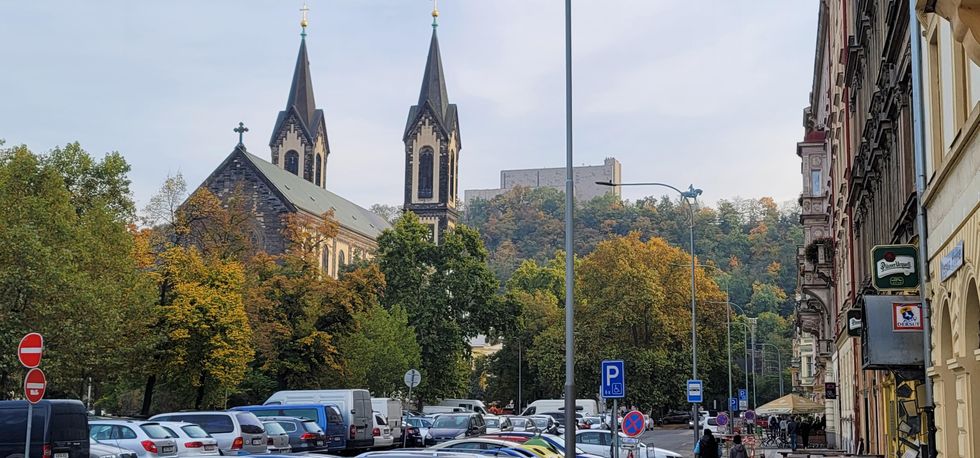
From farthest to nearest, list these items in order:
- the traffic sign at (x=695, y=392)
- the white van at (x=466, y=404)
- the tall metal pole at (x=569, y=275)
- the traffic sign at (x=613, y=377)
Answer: the white van at (x=466, y=404), the traffic sign at (x=695, y=392), the traffic sign at (x=613, y=377), the tall metal pole at (x=569, y=275)

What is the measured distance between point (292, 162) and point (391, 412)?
7425 cm

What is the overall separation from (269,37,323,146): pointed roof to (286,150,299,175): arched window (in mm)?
1900

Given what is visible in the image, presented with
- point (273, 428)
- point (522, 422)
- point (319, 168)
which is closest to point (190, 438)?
point (273, 428)

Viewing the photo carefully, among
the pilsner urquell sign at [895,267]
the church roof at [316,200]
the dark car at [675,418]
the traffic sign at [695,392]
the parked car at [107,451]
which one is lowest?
the dark car at [675,418]

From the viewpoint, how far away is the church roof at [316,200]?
93.6 meters

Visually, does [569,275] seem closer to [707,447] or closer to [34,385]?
[707,447]

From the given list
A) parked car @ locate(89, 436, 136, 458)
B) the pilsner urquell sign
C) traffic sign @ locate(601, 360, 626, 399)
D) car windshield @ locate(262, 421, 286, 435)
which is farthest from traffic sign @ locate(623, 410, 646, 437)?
car windshield @ locate(262, 421, 286, 435)

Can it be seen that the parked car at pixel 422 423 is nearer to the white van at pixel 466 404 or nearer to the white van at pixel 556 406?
the white van at pixel 556 406

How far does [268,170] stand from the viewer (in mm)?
95312

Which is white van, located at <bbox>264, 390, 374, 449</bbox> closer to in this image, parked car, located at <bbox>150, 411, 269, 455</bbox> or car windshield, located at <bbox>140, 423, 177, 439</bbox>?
parked car, located at <bbox>150, 411, 269, 455</bbox>

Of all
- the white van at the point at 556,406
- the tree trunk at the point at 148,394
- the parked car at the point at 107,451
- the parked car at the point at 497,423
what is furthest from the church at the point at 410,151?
the parked car at the point at 107,451

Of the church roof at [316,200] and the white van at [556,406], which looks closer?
the white van at [556,406]

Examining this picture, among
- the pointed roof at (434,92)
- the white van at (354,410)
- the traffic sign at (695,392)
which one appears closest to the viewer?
the traffic sign at (695,392)

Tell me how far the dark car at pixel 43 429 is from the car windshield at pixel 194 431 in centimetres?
613
